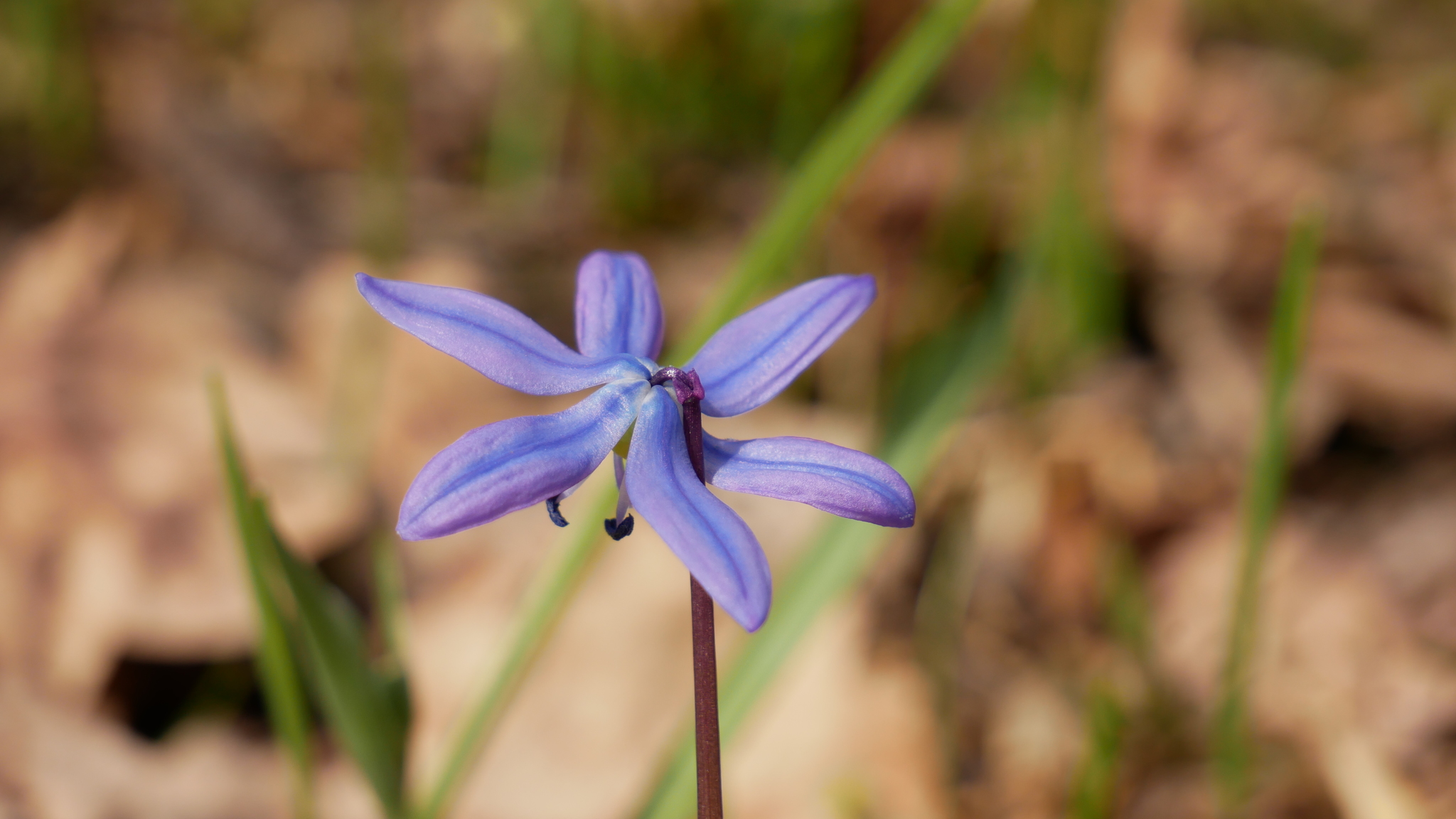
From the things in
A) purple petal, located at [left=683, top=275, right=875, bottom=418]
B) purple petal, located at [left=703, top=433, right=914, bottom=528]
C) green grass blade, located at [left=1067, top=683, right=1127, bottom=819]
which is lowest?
green grass blade, located at [left=1067, top=683, right=1127, bottom=819]

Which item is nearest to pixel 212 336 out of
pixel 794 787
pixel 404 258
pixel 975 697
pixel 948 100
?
pixel 404 258

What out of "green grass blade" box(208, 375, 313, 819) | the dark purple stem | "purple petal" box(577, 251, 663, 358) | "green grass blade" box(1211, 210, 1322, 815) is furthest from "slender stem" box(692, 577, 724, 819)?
"green grass blade" box(1211, 210, 1322, 815)

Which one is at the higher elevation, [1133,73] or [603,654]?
[1133,73]

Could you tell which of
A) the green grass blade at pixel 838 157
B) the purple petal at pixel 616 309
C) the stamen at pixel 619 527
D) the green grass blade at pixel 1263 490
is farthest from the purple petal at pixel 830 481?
the green grass blade at pixel 1263 490

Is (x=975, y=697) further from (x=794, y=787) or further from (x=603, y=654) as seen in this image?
(x=603, y=654)

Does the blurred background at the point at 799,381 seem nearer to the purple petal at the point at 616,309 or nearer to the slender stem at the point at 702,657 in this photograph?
the slender stem at the point at 702,657

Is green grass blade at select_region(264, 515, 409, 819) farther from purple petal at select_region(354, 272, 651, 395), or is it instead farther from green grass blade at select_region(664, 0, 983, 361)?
green grass blade at select_region(664, 0, 983, 361)
